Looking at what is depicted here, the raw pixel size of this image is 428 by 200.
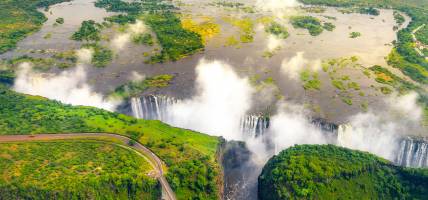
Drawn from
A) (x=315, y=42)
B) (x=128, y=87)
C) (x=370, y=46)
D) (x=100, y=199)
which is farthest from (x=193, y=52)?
(x=100, y=199)

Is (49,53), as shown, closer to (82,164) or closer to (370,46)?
(82,164)

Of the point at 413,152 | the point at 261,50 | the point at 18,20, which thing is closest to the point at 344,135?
the point at 413,152

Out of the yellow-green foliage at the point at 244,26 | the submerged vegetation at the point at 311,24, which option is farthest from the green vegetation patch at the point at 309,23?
the yellow-green foliage at the point at 244,26

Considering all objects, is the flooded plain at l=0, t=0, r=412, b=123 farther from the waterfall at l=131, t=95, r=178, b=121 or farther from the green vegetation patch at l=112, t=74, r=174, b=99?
the waterfall at l=131, t=95, r=178, b=121

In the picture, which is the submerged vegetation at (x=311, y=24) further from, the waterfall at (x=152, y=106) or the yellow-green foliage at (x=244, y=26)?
the waterfall at (x=152, y=106)

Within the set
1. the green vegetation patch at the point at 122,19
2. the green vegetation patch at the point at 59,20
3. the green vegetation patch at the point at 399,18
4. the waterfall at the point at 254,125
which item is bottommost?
the waterfall at the point at 254,125

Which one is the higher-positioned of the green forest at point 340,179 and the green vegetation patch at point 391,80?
the green vegetation patch at point 391,80

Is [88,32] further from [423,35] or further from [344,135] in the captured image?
[423,35]
